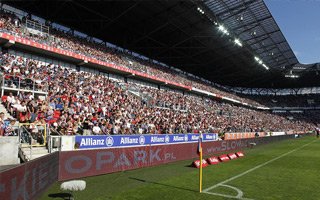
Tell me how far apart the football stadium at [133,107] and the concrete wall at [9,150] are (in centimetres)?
4

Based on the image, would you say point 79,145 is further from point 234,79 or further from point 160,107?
point 234,79

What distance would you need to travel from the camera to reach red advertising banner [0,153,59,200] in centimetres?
607

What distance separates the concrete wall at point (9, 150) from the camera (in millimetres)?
11442

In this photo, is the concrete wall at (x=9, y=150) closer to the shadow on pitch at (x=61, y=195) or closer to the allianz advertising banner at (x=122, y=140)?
the shadow on pitch at (x=61, y=195)

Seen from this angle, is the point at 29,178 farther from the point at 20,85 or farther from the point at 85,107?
the point at 85,107

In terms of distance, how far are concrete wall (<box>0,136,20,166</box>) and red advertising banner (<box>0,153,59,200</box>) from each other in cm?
182

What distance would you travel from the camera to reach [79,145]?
15.2 m

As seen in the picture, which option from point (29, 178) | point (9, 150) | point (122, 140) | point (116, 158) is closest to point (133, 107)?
point (122, 140)

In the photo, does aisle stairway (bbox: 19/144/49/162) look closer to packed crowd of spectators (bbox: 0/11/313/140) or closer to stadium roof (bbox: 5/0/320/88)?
packed crowd of spectators (bbox: 0/11/313/140)

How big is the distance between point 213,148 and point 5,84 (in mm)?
17320

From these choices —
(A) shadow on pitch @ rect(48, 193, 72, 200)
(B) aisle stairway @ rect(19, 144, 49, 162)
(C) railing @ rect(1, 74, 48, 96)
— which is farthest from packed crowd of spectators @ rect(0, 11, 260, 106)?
(A) shadow on pitch @ rect(48, 193, 72, 200)

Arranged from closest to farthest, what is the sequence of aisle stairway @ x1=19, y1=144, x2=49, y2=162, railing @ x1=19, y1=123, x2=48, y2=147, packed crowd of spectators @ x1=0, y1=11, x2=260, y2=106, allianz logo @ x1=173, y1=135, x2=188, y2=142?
aisle stairway @ x1=19, y1=144, x2=49, y2=162
railing @ x1=19, y1=123, x2=48, y2=147
allianz logo @ x1=173, y1=135, x2=188, y2=142
packed crowd of spectators @ x1=0, y1=11, x2=260, y2=106

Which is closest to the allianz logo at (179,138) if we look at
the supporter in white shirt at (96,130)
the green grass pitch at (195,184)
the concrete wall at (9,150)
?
the supporter in white shirt at (96,130)

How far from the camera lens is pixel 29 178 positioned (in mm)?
7801
